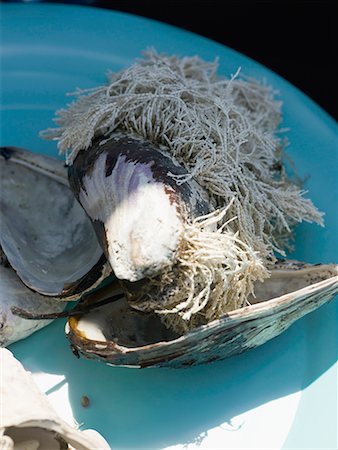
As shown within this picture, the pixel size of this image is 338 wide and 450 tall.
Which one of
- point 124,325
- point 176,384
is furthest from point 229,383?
point 124,325

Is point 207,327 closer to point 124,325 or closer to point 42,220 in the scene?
point 124,325

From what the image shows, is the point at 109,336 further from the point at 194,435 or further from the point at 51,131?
the point at 51,131

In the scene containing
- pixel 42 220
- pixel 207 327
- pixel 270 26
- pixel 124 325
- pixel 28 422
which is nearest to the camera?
pixel 28 422

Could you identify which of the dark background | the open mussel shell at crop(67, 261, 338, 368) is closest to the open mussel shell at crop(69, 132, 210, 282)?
the open mussel shell at crop(67, 261, 338, 368)

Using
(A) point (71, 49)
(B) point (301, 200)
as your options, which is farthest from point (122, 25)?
(B) point (301, 200)

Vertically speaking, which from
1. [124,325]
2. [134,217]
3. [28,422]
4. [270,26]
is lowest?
[28,422]

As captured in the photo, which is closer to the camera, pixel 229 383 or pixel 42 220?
pixel 229 383
